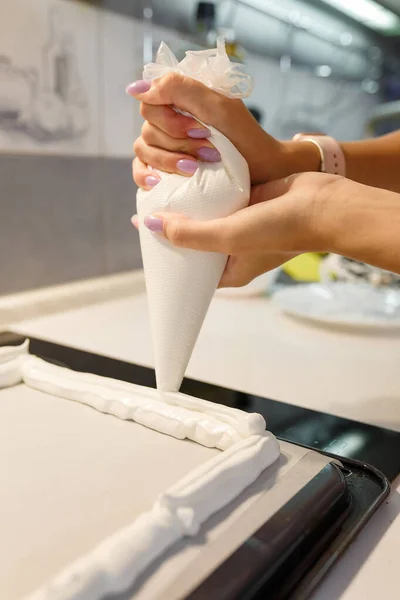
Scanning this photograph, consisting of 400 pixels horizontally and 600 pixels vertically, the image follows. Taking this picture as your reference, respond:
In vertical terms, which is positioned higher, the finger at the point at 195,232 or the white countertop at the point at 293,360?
the finger at the point at 195,232

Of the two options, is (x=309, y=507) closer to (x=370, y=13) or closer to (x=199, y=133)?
(x=199, y=133)

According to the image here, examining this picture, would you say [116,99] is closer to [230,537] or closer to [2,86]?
[2,86]

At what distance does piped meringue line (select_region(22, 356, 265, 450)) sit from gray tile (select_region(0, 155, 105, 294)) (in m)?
0.38

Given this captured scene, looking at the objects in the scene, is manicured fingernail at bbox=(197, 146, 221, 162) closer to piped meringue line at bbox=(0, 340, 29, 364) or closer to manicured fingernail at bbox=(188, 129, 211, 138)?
manicured fingernail at bbox=(188, 129, 211, 138)

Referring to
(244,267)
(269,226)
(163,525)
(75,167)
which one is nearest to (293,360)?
(244,267)

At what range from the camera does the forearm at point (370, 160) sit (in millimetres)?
616

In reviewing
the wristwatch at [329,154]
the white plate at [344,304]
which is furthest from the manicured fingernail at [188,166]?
the white plate at [344,304]

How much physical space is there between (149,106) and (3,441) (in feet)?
0.98

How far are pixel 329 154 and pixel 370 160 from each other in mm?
78

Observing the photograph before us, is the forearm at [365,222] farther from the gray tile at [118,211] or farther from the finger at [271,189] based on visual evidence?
the gray tile at [118,211]

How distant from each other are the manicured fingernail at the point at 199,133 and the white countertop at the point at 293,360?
27 centimetres

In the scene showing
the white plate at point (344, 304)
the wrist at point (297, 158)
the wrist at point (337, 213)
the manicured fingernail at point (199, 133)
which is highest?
the manicured fingernail at point (199, 133)

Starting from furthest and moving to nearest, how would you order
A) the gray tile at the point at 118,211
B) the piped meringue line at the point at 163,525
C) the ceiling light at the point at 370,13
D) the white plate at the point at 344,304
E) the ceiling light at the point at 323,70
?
1. the ceiling light at the point at 323,70
2. the ceiling light at the point at 370,13
3. the gray tile at the point at 118,211
4. the white plate at the point at 344,304
5. the piped meringue line at the point at 163,525

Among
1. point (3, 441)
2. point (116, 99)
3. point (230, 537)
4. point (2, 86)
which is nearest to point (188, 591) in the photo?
point (230, 537)
